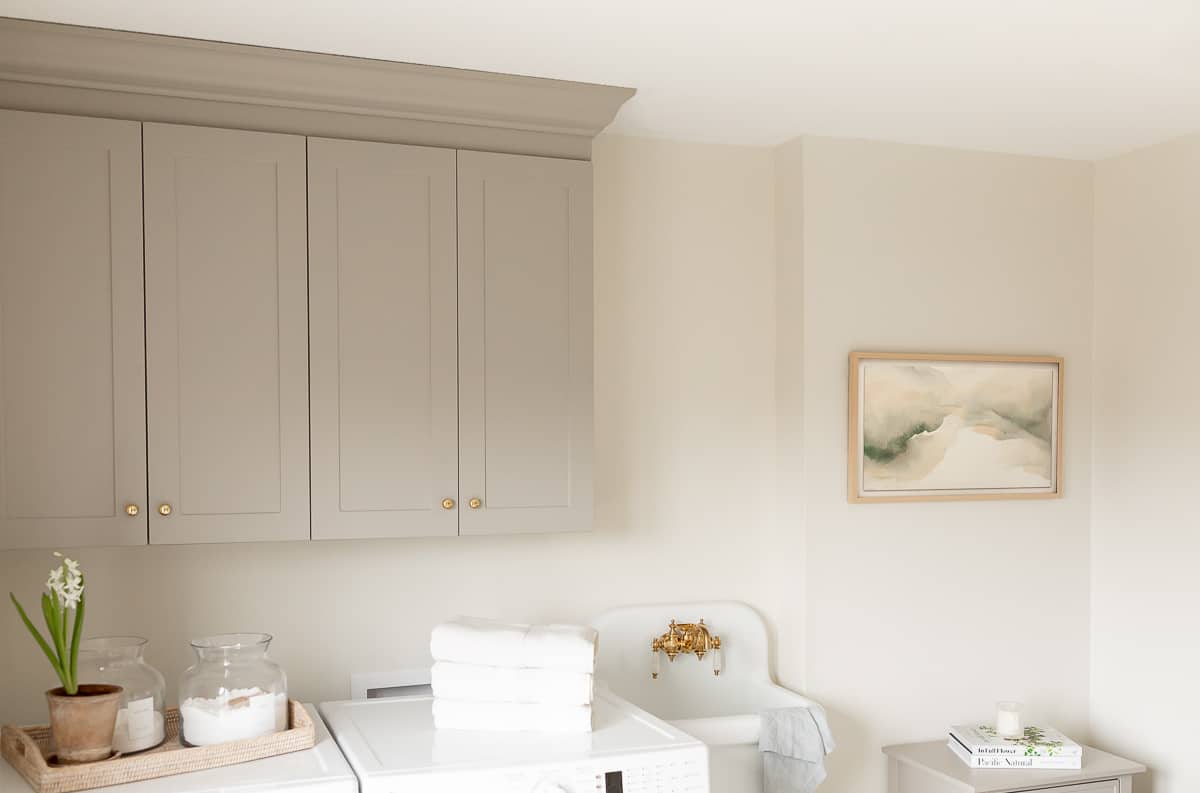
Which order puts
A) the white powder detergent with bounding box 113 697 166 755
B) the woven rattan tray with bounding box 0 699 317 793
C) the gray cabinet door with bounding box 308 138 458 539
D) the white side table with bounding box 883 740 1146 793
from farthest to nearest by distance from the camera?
the white side table with bounding box 883 740 1146 793 → the gray cabinet door with bounding box 308 138 458 539 → the white powder detergent with bounding box 113 697 166 755 → the woven rattan tray with bounding box 0 699 317 793

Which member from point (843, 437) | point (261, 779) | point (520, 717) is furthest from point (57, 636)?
point (843, 437)

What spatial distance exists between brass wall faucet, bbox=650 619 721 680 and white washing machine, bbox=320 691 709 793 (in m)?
→ 0.55

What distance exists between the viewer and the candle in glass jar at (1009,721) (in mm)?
3025

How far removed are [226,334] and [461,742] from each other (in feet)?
3.25

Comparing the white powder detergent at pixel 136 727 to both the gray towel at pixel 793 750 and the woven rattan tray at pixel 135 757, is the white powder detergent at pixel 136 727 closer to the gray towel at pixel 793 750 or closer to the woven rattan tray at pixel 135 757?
the woven rattan tray at pixel 135 757

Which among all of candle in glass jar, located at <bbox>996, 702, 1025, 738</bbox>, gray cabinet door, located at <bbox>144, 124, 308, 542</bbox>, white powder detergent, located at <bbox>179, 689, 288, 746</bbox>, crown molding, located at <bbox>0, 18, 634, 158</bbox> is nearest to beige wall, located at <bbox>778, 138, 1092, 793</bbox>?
candle in glass jar, located at <bbox>996, 702, 1025, 738</bbox>

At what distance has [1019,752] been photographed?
2938 millimetres

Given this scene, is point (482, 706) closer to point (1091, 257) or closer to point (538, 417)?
point (538, 417)

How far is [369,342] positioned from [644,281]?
881 mm

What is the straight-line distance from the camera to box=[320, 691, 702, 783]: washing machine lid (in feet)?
7.09

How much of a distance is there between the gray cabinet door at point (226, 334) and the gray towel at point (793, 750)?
1.28 metres

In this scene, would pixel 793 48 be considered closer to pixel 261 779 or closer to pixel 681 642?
pixel 681 642

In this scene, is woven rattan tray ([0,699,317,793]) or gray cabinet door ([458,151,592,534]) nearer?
woven rattan tray ([0,699,317,793])

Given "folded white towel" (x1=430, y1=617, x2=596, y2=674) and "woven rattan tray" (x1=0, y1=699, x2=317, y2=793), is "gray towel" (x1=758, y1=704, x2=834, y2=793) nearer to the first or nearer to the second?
"folded white towel" (x1=430, y1=617, x2=596, y2=674)
